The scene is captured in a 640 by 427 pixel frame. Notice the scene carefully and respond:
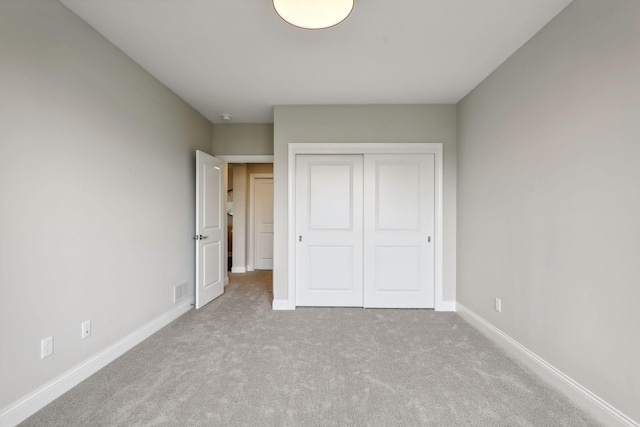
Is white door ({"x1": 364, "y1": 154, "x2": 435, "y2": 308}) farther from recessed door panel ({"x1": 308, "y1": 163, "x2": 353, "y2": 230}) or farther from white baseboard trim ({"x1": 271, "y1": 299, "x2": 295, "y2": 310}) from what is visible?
white baseboard trim ({"x1": 271, "y1": 299, "x2": 295, "y2": 310})

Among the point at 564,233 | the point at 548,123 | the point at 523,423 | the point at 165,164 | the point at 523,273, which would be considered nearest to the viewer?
the point at 523,423

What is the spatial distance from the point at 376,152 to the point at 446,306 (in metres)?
2.05

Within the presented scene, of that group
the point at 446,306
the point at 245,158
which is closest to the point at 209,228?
the point at 245,158

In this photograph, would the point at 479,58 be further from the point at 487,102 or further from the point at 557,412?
the point at 557,412

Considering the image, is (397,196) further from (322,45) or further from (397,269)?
(322,45)

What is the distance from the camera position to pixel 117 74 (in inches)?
88.3

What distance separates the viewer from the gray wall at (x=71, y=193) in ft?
4.94

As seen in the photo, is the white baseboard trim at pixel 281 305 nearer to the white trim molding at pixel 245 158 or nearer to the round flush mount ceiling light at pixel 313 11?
the white trim molding at pixel 245 158

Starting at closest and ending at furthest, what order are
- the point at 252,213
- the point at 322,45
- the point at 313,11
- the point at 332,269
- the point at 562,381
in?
the point at 313,11 < the point at 562,381 < the point at 322,45 < the point at 332,269 < the point at 252,213

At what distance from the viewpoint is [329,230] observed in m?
3.42

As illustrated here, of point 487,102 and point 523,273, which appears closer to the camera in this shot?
point 523,273

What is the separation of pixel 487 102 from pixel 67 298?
3791 millimetres

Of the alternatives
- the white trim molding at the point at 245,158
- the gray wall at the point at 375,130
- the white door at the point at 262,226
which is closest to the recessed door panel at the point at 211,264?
the gray wall at the point at 375,130

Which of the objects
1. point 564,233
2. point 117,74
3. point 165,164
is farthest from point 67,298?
point 564,233
